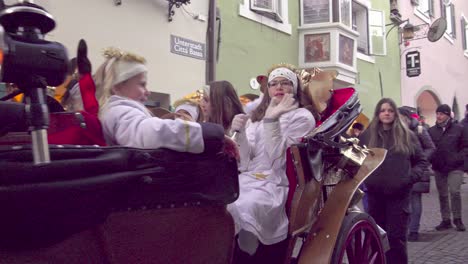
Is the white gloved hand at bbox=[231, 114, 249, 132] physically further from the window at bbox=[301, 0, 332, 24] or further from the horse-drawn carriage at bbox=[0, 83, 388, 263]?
the window at bbox=[301, 0, 332, 24]

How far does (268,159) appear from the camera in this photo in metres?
3.40

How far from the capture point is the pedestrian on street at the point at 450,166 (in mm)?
7496

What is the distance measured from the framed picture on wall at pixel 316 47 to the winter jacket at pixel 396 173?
350 inches

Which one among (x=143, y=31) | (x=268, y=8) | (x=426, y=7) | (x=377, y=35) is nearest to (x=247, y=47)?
(x=268, y=8)

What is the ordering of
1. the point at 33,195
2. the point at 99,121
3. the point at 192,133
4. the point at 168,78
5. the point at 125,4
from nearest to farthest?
the point at 33,195 → the point at 192,133 → the point at 99,121 → the point at 125,4 → the point at 168,78

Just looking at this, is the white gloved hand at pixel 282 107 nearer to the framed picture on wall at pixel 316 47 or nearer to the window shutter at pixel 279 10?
the window shutter at pixel 279 10

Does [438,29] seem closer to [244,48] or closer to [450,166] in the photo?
[244,48]

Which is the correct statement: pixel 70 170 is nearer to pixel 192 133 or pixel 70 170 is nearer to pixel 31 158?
pixel 31 158

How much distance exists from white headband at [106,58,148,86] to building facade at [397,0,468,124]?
55.9 feet

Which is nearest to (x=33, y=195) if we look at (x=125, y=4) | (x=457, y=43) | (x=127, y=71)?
(x=127, y=71)

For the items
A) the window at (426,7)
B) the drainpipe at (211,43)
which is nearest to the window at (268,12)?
the drainpipe at (211,43)

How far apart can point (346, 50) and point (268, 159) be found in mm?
11350

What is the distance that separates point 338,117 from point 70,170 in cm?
217

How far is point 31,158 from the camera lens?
1.72m
